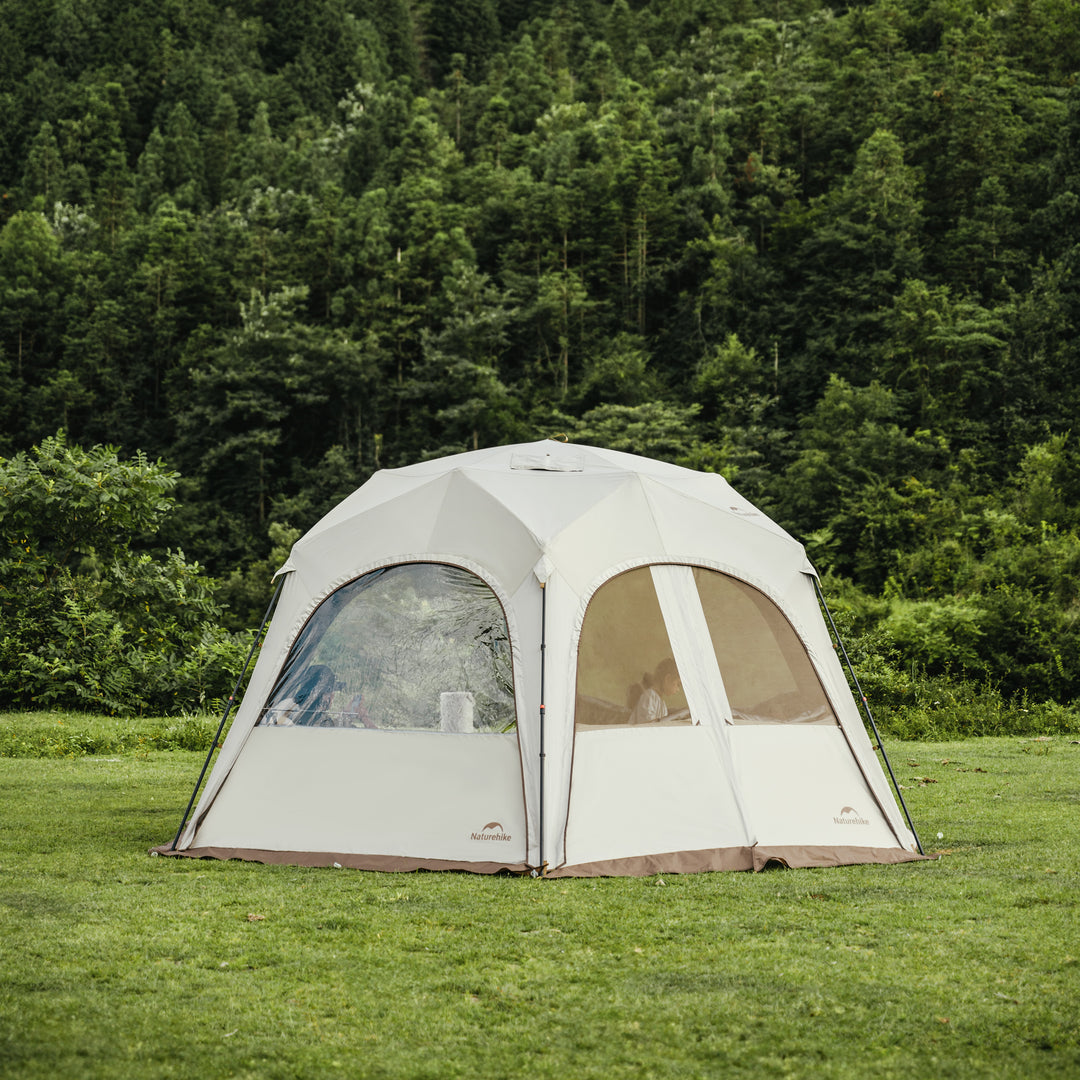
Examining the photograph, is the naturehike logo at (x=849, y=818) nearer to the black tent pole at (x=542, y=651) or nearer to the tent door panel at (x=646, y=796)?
the tent door panel at (x=646, y=796)

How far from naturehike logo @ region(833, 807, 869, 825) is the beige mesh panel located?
530mm

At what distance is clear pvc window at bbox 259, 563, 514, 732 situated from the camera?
277 inches

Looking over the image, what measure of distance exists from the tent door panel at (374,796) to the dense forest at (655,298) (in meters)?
22.2

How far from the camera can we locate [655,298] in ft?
166

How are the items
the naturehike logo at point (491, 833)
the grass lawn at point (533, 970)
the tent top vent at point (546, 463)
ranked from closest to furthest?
the grass lawn at point (533, 970), the naturehike logo at point (491, 833), the tent top vent at point (546, 463)

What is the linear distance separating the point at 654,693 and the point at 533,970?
99.7 inches

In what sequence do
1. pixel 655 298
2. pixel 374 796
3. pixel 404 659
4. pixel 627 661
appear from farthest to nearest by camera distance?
pixel 655 298 → pixel 404 659 → pixel 627 661 → pixel 374 796

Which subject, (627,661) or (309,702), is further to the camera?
(309,702)

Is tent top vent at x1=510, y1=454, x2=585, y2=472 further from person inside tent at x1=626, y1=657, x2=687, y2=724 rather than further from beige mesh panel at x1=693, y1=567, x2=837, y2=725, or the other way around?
person inside tent at x1=626, y1=657, x2=687, y2=724

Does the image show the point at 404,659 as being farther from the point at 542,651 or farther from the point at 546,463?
the point at 546,463

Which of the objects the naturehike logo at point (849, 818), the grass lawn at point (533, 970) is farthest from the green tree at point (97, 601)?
the naturehike logo at point (849, 818)

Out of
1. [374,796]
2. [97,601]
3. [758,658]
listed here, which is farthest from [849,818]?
[97,601]

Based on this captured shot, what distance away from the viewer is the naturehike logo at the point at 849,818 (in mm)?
7078

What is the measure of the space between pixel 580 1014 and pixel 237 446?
44043 mm
